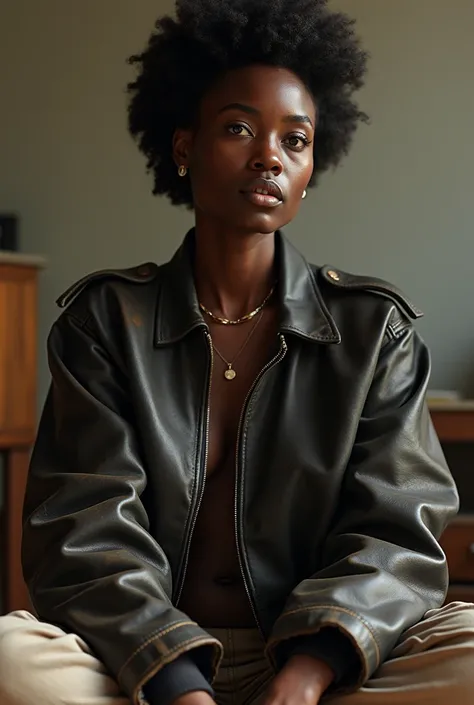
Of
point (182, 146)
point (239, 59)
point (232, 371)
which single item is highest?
point (239, 59)

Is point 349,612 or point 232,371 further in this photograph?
point 232,371

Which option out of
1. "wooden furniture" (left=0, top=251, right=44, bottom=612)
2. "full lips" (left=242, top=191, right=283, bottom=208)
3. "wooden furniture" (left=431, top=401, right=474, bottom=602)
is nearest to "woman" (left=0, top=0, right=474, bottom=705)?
"full lips" (left=242, top=191, right=283, bottom=208)

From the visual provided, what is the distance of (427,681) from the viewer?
126 cm

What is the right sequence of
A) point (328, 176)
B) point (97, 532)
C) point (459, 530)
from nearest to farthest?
1. point (97, 532)
2. point (459, 530)
3. point (328, 176)

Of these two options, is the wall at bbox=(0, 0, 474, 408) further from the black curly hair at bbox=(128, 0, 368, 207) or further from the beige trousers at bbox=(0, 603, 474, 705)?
the beige trousers at bbox=(0, 603, 474, 705)

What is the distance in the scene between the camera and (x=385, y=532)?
4.87 ft

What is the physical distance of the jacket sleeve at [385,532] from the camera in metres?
1.33

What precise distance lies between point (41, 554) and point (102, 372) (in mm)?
277

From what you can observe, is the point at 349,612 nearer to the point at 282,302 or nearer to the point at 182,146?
the point at 282,302

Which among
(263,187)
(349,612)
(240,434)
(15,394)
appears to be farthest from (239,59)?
(15,394)

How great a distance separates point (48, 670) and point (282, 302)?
65cm

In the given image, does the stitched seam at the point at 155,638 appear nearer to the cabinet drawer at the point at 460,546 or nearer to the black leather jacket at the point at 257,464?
the black leather jacket at the point at 257,464

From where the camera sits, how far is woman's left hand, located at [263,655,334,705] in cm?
126

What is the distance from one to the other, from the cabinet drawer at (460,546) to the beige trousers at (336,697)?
3.27ft
